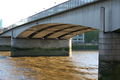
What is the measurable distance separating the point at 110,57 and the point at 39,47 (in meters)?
25.8

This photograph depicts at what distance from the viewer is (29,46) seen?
39562 mm

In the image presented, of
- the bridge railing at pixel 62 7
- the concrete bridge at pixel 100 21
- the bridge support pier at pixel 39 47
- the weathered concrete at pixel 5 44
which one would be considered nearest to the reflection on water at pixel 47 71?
the concrete bridge at pixel 100 21

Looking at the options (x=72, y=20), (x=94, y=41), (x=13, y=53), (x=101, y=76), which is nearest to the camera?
(x=101, y=76)

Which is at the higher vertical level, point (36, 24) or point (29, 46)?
point (36, 24)

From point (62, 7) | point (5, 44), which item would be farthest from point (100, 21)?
point (5, 44)

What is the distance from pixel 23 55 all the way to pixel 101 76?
25.7 metres

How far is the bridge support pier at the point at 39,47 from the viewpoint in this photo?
39281 mm

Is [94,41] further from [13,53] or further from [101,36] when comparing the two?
[101,36]

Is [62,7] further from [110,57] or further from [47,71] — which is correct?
[110,57]

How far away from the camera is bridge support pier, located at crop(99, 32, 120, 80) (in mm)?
14914

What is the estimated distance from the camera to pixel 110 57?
15.0 meters

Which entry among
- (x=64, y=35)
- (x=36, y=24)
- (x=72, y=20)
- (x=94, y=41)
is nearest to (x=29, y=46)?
(x=64, y=35)

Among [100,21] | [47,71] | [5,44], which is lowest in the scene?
[47,71]

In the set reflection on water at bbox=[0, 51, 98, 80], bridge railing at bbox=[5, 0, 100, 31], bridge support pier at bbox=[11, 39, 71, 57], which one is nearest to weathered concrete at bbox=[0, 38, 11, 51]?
bridge support pier at bbox=[11, 39, 71, 57]
